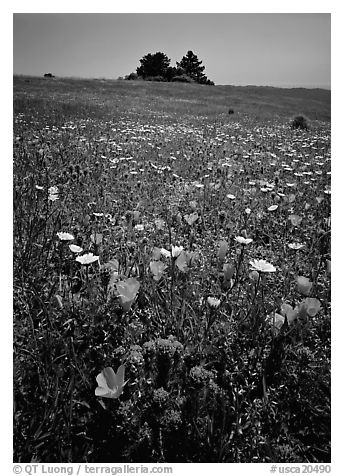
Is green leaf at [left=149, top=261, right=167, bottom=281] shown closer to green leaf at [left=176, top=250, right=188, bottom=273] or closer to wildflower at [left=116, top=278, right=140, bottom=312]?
green leaf at [left=176, top=250, right=188, bottom=273]

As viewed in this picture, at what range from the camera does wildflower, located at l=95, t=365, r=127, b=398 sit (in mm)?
1416

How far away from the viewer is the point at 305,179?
4398 millimetres

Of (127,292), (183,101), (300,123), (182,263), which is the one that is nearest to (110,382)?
(127,292)

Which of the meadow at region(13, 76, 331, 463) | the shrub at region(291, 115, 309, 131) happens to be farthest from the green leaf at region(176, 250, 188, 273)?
the shrub at region(291, 115, 309, 131)

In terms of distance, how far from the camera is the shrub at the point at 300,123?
25.6 ft

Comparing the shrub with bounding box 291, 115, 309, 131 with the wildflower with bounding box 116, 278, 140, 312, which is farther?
the shrub with bounding box 291, 115, 309, 131

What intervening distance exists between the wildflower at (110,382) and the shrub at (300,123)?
24.9ft

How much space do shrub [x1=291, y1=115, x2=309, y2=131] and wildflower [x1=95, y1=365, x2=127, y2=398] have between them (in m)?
7.58

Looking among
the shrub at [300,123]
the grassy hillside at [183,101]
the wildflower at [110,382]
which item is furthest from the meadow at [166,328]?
the grassy hillside at [183,101]

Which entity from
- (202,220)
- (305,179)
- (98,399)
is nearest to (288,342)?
(98,399)

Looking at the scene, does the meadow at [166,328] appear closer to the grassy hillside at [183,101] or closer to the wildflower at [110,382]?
the wildflower at [110,382]

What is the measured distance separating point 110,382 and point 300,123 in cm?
874

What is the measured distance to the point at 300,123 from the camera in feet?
28.7
